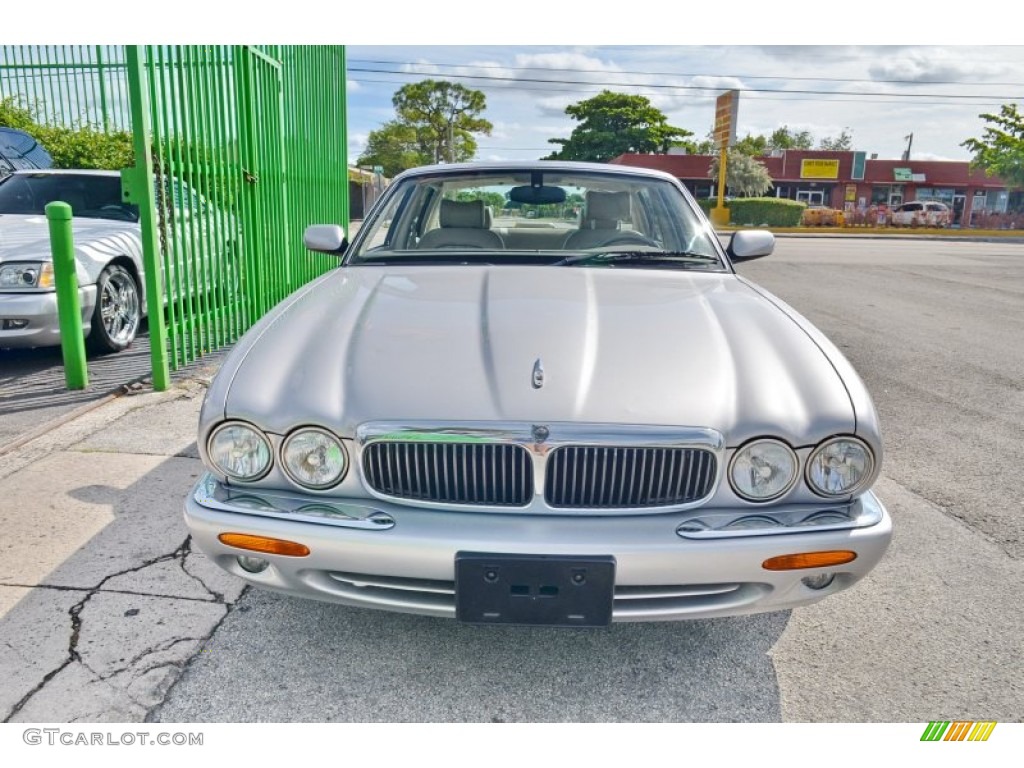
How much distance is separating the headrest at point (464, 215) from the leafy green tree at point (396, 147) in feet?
189

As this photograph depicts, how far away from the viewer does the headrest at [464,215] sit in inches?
138

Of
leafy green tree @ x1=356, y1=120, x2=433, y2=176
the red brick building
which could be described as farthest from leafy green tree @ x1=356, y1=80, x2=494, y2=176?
the red brick building

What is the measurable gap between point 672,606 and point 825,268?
14.5m

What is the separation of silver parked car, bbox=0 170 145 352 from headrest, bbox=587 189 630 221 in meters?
3.59

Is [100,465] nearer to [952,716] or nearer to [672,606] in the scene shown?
[672,606]

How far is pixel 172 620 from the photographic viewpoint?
242 centimetres

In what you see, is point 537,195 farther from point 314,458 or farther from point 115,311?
point 115,311

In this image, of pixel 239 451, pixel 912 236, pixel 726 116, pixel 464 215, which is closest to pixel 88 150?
pixel 464 215

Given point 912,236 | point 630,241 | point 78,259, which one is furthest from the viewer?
point 912,236

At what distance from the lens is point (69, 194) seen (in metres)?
6.50

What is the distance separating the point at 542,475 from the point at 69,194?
20.3 ft

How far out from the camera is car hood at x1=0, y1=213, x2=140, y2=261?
16.9 ft

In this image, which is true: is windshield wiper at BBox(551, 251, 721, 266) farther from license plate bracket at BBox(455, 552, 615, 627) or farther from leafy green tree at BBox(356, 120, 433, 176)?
leafy green tree at BBox(356, 120, 433, 176)
